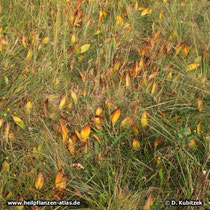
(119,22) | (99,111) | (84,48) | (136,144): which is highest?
(119,22)

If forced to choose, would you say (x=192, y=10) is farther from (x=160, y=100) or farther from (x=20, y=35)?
(x=20, y=35)

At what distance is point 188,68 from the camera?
2434mm

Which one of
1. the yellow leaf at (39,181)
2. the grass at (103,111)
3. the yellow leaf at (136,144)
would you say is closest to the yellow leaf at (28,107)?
the grass at (103,111)

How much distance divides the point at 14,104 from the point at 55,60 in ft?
1.69

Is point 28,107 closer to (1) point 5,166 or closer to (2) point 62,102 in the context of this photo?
(2) point 62,102

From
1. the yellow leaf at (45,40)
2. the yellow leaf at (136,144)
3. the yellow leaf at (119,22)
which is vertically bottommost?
the yellow leaf at (136,144)

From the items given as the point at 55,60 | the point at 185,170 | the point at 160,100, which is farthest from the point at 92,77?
the point at 185,170

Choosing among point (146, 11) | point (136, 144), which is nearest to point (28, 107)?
point (136, 144)

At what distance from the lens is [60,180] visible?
5.31ft

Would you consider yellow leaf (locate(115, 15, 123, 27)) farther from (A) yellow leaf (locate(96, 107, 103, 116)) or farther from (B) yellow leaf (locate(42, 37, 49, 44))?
(A) yellow leaf (locate(96, 107, 103, 116))

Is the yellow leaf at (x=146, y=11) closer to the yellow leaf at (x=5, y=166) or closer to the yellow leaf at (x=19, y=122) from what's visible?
the yellow leaf at (x=19, y=122)

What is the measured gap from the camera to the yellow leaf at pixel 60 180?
→ 1.60 meters

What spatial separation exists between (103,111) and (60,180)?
0.60m

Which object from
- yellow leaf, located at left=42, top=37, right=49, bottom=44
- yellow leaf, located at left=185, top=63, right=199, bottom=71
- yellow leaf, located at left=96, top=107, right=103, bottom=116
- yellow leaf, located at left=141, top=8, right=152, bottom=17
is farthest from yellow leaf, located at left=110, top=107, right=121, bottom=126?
yellow leaf, located at left=141, top=8, right=152, bottom=17
